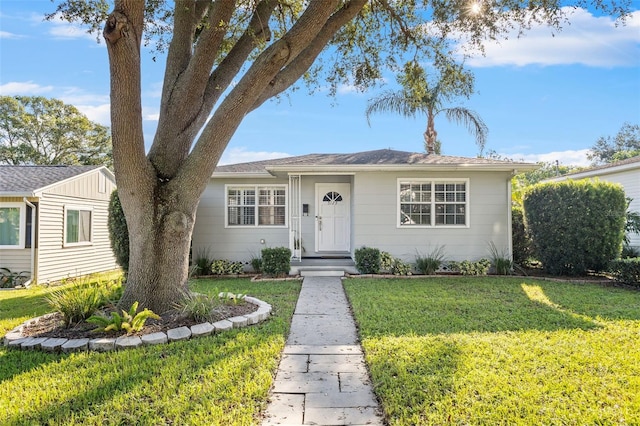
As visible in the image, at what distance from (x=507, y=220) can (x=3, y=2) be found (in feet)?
42.1

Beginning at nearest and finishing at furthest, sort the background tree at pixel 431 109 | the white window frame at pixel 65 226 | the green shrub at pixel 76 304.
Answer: the green shrub at pixel 76 304 < the white window frame at pixel 65 226 < the background tree at pixel 431 109

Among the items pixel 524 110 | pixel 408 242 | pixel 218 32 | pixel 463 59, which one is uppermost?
pixel 524 110

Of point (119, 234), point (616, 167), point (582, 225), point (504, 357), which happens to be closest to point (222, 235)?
point (119, 234)

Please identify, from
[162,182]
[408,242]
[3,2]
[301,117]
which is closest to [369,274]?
[408,242]

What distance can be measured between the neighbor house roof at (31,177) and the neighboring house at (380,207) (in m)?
4.58

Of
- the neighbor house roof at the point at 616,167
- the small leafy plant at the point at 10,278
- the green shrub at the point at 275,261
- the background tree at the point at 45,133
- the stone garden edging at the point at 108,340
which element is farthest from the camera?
the background tree at the point at 45,133

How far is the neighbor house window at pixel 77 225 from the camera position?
1142 cm

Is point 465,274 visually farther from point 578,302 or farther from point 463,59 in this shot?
point 463,59

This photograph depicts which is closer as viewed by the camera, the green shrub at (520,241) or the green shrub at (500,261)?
the green shrub at (500,261)

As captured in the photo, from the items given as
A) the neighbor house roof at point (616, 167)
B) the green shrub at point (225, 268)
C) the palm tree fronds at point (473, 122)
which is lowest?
the green shrub at point (225, 268)

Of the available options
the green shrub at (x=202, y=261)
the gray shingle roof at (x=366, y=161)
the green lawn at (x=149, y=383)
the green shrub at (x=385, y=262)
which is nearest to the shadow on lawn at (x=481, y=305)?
the green shrub at (x=385, y=262)

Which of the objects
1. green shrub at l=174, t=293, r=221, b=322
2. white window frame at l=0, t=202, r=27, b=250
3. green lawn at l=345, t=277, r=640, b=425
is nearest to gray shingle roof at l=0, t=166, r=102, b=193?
white window frame at l=0, t=202, r=27, b=250

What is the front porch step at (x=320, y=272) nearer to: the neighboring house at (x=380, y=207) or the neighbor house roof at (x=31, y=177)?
the neighboring house at (x=380, y=207)

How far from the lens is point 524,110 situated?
20.8m
